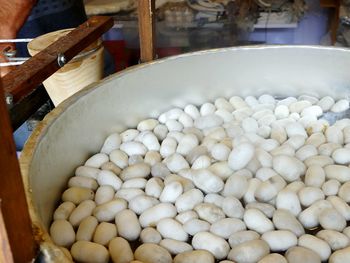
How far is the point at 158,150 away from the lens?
2.82ft

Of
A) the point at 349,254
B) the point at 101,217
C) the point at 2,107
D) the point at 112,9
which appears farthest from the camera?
the point at 112,9

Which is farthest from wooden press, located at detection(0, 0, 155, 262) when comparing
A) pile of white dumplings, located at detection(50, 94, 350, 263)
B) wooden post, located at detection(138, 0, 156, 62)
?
pile of white dumplings, located at detection(50, 94, 350, 263)

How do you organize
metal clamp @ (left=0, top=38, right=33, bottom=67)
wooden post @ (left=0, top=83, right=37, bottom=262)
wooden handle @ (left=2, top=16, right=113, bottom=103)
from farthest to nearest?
metal clamp @ (left=0, top=38, right=33, bottom=67), wooden handle @ (left=2, top=16, right=113, bottom=103), wooden post @ (left=0, top=83, right=37, bottom=262)

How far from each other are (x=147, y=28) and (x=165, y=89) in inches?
5.3

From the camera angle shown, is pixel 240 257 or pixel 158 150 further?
pixel 158 150

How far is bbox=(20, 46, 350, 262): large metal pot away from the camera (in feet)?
2.38

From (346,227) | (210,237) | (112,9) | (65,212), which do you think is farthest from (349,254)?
(112,9)

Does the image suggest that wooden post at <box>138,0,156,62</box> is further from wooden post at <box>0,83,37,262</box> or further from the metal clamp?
wooden post at <box>0,83,37,262</box>

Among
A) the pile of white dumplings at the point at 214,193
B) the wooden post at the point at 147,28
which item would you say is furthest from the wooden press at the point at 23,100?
the pile of white dumplings at the point at 214,193

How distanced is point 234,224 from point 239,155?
141mm

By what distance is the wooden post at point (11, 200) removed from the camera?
358 mm

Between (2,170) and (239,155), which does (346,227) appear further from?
(2,170)

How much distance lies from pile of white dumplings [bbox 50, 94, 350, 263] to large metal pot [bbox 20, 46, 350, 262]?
34mm

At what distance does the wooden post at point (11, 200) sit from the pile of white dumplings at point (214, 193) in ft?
0.70
